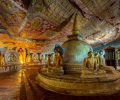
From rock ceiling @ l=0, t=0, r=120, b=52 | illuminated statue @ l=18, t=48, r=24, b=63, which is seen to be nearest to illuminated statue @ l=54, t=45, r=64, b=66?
rock ceiling @ l=0, t=0, r=120, b=52

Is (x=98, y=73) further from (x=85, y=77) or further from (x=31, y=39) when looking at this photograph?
(x=31, y=39)

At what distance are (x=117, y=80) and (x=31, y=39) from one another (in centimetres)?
897

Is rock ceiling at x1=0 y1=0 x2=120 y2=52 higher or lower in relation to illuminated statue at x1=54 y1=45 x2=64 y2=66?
higher

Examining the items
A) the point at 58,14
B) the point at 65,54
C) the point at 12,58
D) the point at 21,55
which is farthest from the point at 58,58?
the point at 21,55

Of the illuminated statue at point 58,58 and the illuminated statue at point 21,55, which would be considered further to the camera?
the illuminated statue at point 21,55

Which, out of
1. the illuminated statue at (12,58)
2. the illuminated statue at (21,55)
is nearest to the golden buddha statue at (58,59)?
the illuminated statue at (12,58)

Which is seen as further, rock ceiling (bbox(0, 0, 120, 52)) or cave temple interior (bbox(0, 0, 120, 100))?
rock ceiling (bbox(0, 0, 120, 52))

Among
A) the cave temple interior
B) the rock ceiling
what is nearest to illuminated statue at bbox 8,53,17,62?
the cave temple interior

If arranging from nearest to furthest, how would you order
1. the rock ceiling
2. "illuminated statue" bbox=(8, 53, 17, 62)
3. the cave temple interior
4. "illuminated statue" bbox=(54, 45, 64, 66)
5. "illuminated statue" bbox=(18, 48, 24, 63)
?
the cave temple interior → "illuminated statue" bbox=(54, 45, 64, 66) → the rock ceiling → "illuminated statue" bbox=(8, 53, 17, 62) → "illuminated statue" bbox=(18, 48, 24, 63)

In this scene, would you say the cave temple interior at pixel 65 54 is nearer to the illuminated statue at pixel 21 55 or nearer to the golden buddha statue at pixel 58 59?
the golden buddha statue at pixel 58 59

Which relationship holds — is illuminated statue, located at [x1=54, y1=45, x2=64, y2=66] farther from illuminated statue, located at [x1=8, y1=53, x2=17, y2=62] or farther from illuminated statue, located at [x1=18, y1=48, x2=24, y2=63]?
illuminated statue, located at [x1=18, y1=48, x2=24, y2=63]

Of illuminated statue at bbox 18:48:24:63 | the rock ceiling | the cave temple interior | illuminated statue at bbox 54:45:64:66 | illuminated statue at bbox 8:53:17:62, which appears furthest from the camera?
illuminated statue at bbox 18:48:24:63

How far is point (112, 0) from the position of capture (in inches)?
246

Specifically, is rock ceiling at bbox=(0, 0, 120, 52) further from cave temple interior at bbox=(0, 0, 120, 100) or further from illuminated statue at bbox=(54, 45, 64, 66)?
illuminated statue at bbox=(54, 45, 64, 66)
